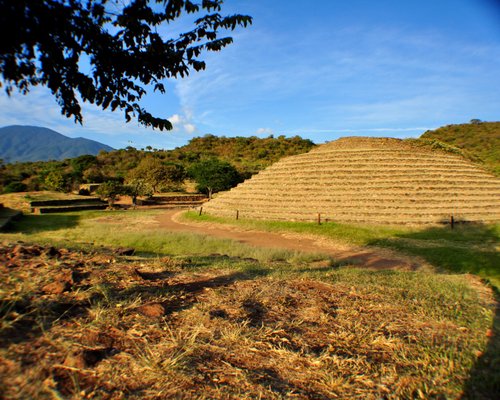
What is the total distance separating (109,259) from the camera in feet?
18.2

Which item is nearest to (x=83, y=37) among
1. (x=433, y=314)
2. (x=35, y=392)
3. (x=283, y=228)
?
(x=35, y=392)

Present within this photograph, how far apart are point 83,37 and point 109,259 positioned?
345 cm

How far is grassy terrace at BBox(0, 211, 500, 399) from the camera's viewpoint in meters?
2.17

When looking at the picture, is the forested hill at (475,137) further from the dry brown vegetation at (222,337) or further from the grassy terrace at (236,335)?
the dry brown vegetation at (222,337)

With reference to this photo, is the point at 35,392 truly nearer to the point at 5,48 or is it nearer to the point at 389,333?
the point at 389,333

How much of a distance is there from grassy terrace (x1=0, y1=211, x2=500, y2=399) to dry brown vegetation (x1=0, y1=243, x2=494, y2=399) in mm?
12

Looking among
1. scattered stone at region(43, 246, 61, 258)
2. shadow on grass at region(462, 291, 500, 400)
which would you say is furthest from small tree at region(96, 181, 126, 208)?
shadow on grass at region(462, 291, 500, 400)

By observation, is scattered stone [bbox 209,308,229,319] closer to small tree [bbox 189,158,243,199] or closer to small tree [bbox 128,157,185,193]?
small tree [bbox 189,158,243,199]

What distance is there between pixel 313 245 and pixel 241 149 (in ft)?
225

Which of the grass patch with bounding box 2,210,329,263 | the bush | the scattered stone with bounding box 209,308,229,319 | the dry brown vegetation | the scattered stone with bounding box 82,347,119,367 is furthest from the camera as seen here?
the bush

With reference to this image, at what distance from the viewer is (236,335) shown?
9.32ft

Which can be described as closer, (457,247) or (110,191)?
(457,247)

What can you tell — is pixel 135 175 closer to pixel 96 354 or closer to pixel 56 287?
pixel 56 287

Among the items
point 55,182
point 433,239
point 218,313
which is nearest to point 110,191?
point 55,182
